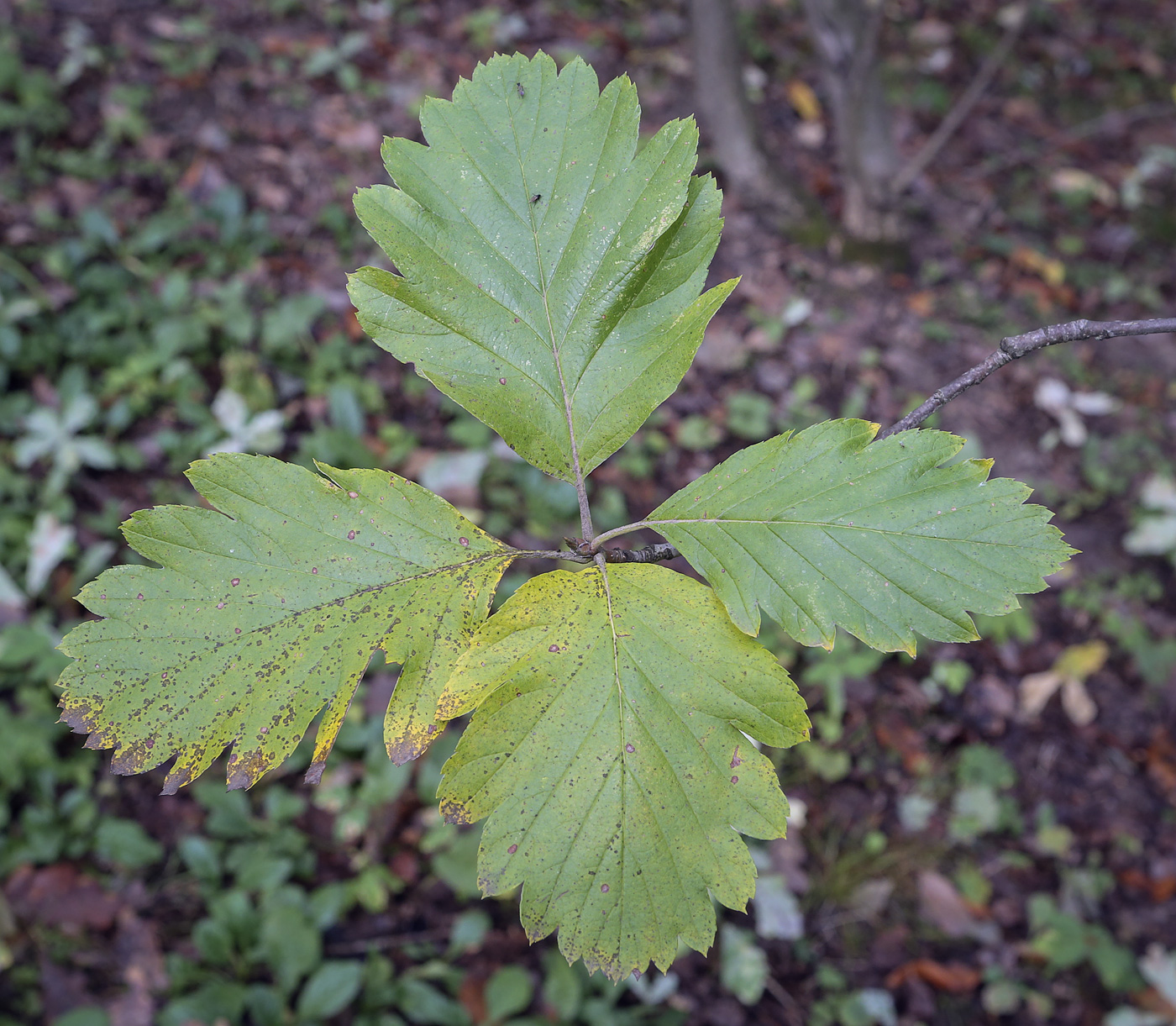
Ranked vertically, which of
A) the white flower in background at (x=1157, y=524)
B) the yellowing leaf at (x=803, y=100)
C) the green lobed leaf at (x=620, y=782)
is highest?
the green lobed leaf at (x=620, y=782)

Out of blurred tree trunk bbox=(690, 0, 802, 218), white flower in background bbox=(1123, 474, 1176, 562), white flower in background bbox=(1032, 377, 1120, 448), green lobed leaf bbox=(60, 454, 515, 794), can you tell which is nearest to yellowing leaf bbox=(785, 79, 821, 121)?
blurred tree trunk bbox=(690, 0, 802, 218)

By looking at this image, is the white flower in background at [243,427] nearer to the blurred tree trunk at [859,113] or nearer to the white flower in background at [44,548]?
the white flower in background at [44,548]

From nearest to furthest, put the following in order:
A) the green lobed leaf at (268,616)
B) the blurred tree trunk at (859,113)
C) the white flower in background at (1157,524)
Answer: the green lobed leaf at (268,616) < the white flower in background at (1157,524) < the blurred tree trunk at (859,113)

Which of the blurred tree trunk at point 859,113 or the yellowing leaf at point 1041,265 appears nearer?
the blurred tree trunk at point 859,113

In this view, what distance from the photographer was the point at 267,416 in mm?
3461

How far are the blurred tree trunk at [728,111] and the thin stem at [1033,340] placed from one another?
376 cm

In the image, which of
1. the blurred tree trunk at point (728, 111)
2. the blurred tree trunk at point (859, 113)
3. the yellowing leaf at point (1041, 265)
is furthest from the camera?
the yellowing leaf at point (1041, 265)

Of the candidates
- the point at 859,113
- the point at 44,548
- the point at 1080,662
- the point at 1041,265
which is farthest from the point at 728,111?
the point at 44,548

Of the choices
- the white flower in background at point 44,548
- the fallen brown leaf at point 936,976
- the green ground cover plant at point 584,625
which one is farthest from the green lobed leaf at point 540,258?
the fallen brown leaf at point 936,976

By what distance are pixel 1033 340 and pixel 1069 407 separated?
3.64 metres

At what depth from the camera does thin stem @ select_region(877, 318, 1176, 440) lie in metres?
1.12

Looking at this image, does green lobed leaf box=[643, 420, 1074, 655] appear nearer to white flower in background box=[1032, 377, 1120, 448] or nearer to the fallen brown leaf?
the fallen brown leaf

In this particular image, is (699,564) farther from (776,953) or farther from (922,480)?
(776,953)

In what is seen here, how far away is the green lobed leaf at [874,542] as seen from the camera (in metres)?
1.12
